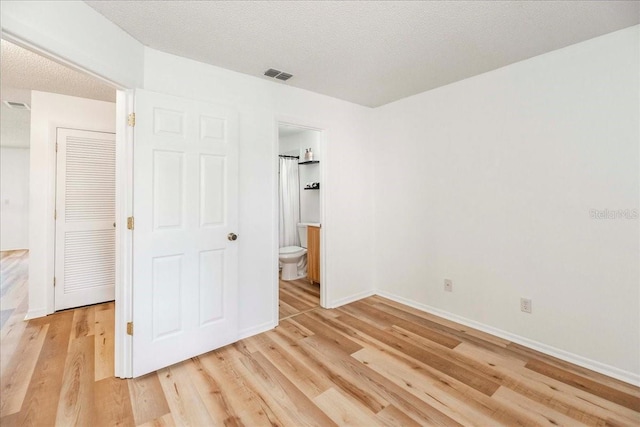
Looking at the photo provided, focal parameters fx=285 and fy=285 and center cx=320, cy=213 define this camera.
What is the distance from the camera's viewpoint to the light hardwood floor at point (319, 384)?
1.63m

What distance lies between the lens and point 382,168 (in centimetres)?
359

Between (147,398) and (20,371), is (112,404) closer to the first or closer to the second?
(147,398)

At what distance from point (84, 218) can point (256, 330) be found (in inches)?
98.9

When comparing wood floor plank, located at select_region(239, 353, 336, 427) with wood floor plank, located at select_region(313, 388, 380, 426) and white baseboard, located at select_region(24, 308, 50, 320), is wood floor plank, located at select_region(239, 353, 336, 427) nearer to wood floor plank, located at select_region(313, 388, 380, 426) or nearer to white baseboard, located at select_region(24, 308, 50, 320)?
wood floor plank, located at select_region(313, 388, 380, 426)

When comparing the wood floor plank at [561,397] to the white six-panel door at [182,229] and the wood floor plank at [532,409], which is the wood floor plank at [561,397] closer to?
the wood floor plank at [532,409]

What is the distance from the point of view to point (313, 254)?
411cm

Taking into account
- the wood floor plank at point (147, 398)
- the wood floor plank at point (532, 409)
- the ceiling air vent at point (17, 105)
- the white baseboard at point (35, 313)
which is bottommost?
the wood floor plank at point (532, 409)

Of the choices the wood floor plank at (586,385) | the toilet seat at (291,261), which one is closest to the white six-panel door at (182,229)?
the toilet seat at (291,261)

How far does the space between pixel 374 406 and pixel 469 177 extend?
7.06ft

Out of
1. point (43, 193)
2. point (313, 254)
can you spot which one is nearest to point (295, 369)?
point (313, 254)

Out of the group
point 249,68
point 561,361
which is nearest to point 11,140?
point 249,68

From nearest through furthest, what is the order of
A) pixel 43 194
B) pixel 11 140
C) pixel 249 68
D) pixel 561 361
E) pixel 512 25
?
pixel 512 25 → pixel 561 361 → pixel 249 68 → pixel 43 194 → pixel 11 140

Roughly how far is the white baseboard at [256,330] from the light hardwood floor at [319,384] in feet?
0.24

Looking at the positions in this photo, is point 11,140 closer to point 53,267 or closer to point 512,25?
point 53,267
